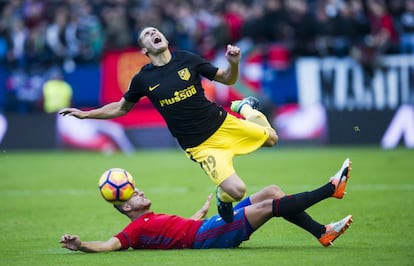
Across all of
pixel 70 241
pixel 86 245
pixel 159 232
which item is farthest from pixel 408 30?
pixel 70 241

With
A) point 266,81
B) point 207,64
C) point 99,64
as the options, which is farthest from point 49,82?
point 207,64

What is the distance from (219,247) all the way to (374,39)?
16807 mm

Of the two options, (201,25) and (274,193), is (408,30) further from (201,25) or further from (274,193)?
(274,193)

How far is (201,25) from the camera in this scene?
27797 millimetres

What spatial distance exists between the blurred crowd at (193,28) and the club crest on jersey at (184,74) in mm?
15459

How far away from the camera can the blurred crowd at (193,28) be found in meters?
26.1

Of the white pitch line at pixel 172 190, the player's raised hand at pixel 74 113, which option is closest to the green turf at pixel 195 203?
the white pitch line at pixel 172 190

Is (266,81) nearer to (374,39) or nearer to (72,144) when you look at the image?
(374,39)

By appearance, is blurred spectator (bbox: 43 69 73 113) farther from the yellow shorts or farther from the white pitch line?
the yellow shorts

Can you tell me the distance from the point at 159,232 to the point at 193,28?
18.0 meters

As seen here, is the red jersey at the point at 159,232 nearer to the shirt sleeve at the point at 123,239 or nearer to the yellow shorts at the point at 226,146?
the shirt sleeve at the point at 123,239

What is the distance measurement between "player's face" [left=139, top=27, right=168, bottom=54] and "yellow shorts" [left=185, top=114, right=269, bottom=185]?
1218 mm

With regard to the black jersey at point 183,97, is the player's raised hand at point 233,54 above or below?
above

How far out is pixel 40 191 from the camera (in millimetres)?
18156
